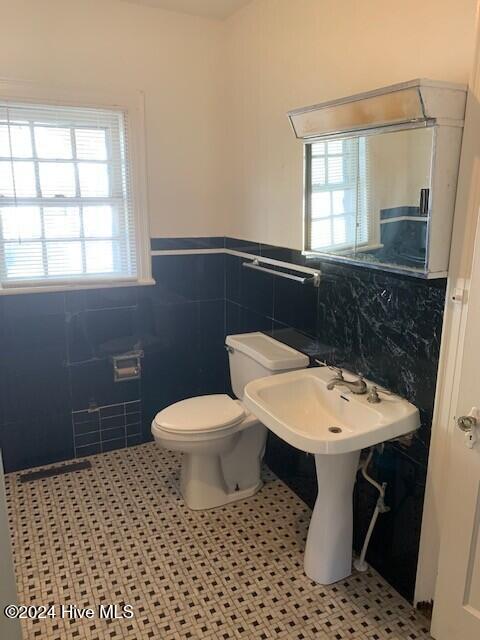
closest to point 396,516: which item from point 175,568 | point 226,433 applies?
point 226,433

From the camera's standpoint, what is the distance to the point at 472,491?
161 cm

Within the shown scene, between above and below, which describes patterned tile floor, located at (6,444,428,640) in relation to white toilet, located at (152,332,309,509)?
below

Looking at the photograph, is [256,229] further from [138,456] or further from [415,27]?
[138,456]

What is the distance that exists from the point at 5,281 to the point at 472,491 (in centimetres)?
242

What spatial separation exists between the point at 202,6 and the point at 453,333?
2.21 meters

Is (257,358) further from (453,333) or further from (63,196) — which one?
(63,196)

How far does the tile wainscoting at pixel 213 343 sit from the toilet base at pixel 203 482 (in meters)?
0.41

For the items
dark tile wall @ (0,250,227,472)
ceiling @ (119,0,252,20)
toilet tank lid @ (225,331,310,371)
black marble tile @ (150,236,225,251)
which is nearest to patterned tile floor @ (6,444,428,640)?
dark tile wall @ (0,250,227,472)

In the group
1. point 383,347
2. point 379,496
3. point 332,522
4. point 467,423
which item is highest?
point 383,347

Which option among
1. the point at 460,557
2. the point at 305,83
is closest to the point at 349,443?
the point at 460,557

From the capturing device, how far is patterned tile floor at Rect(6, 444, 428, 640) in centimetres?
191

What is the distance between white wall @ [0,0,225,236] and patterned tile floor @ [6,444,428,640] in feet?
5.18

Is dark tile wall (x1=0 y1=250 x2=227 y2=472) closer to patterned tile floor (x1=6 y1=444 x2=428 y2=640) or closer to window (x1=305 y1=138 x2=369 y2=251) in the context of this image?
patterned tile floor (x1=6 y1=444 x2=428 y2=640)

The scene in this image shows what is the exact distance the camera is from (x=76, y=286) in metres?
2.85
